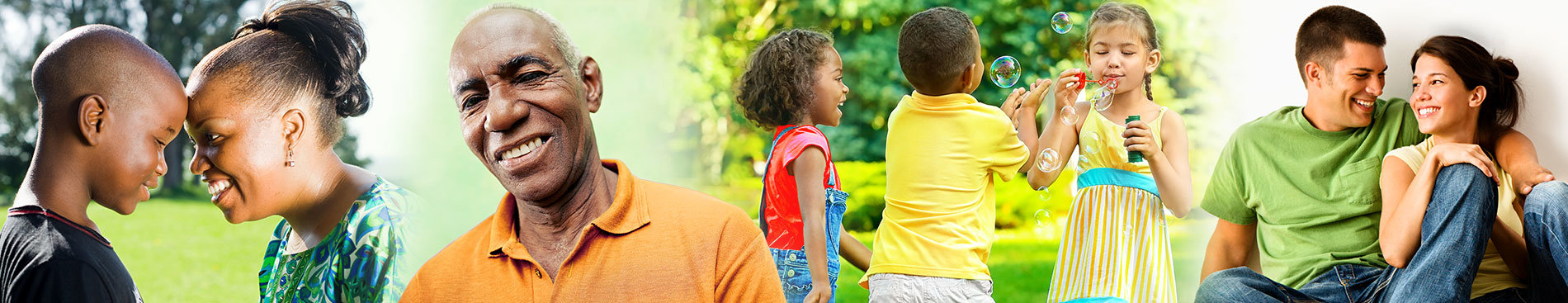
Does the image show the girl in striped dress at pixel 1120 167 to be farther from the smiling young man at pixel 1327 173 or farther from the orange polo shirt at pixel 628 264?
the orange polo shirt at pixel 628 264

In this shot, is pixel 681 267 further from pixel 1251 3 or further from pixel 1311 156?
pixel 1251 3

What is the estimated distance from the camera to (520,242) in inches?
149

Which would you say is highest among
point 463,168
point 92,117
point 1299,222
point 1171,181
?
point 92,117

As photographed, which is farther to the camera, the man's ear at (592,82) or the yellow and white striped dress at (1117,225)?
Answer: the yellow and white striped dress at (1117,225)

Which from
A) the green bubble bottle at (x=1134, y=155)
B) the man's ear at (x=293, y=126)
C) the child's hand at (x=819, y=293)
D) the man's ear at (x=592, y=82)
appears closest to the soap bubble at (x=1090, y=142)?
the green bubble bottle at (x=1134, y=155)

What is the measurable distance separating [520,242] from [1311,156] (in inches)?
123

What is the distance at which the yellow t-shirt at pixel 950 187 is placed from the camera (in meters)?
4.25

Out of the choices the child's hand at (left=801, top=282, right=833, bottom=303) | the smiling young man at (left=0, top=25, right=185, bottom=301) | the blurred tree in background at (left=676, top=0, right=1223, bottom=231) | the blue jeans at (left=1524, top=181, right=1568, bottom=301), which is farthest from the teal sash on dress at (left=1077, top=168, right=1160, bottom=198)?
the smiling young man at (left=0, top=25, right=185, bottom=301)

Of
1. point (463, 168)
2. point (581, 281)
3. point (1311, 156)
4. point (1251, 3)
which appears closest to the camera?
point (581, 281)

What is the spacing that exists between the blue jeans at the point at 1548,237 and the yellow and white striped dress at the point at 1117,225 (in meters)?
1.31

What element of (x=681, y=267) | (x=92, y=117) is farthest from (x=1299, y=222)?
(x=92, y=117)

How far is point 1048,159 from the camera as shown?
14.3 feet

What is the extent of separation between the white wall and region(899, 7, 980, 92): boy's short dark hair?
1.69m

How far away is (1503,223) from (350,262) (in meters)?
4.24
